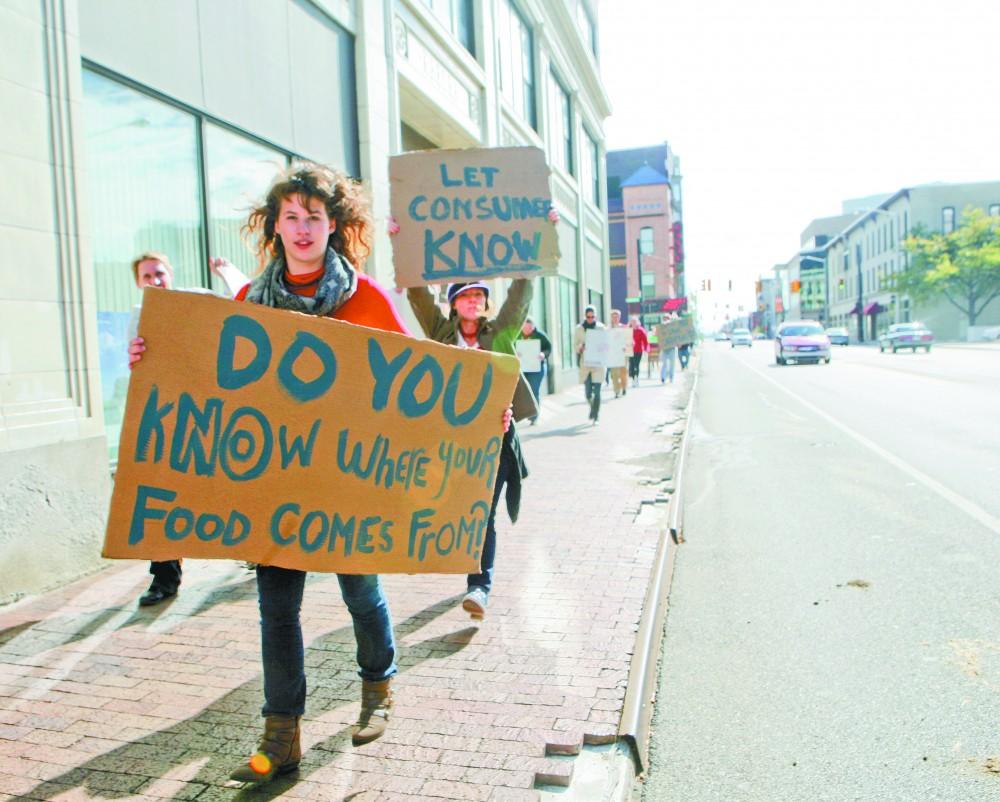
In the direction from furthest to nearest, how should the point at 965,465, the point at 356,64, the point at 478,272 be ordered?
the point at 356,64 < the point at 965,465 < the point at 478,272

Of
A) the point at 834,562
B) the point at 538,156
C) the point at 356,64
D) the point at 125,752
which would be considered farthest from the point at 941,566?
the point at 356,64

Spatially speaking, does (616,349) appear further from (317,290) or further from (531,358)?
(317,290)

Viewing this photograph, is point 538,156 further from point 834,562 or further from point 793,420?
point 793,420

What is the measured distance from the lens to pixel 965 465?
9.02 metres

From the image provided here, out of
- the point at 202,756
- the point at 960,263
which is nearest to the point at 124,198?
the point at 202,756

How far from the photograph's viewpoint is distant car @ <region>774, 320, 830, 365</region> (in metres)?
33.7

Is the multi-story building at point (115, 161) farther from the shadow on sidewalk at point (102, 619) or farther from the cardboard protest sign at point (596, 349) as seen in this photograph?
the cardboard protest sign at point (596, 349)

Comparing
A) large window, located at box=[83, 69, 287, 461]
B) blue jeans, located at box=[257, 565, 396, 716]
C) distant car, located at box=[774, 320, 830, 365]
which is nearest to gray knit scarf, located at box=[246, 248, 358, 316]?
blue jeans, located at box=[257, 565, 396, 716]

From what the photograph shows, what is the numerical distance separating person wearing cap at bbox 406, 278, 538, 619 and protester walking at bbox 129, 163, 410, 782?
49.4 inches

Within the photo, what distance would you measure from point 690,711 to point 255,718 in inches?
67.5

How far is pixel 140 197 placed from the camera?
6.61 metres

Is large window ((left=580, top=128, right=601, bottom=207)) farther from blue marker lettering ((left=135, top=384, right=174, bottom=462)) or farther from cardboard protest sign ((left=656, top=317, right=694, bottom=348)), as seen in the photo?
blue marker lettering ((left=135, top=384, right=174, bottom=462))

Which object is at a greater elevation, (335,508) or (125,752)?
Result: (335,508)

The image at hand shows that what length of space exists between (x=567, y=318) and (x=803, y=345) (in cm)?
1345
